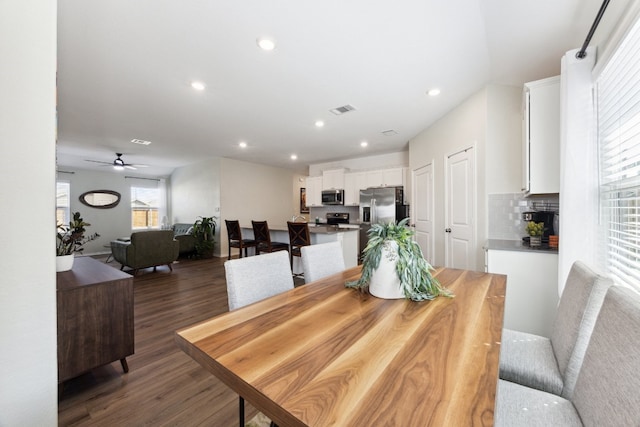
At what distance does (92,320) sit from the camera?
66.7 inches

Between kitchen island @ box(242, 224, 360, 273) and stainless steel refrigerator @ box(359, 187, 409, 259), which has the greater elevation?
stainless steel refrigerator @ box(359, 187, 409, 259)

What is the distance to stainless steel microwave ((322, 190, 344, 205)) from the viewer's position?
265 inches

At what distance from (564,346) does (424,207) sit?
3604 millimetres

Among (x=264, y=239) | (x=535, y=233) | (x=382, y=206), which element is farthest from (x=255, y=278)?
(x=382, y=206)

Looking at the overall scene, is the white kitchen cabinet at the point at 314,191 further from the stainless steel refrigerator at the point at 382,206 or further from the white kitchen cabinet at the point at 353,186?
the stainless steel refrigerator at the point at 382,206

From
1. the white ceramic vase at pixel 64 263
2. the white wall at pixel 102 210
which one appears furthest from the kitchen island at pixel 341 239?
the white wall at pixel 102 210

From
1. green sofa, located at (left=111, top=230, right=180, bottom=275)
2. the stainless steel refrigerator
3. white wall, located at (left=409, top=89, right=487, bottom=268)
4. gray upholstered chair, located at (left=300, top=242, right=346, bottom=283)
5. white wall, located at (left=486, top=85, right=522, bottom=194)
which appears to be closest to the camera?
gray upholstered chair, located at (left=300, top=242, right=346, bottom=283)

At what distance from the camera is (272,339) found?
84cm

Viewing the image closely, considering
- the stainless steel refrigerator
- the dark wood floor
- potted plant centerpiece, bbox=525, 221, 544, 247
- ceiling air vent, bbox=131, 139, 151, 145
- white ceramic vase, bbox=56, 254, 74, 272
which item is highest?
ceiling air vent, bbox=131, 139, 151, 145

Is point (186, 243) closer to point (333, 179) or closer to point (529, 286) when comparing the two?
point (333, 179)

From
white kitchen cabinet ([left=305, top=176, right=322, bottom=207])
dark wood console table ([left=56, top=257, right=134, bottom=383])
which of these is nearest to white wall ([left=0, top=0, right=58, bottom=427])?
dark wood console table ([left=56, top=257, right=134, bottom=383])

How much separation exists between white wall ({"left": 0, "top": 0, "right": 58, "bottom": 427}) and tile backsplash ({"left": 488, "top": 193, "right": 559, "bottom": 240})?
350 centimetres

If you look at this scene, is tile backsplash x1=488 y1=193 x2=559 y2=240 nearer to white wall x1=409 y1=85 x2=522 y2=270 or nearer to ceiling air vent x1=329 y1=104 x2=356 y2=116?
white wall x1=409 y1=85 x2=522 y2=270

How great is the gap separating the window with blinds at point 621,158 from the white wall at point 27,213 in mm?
2652
